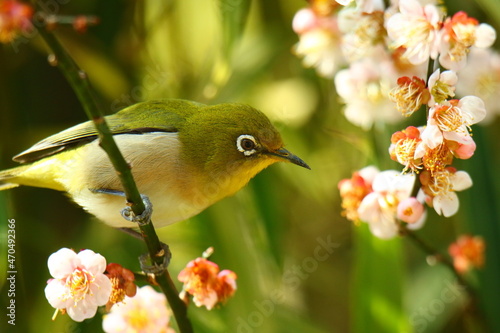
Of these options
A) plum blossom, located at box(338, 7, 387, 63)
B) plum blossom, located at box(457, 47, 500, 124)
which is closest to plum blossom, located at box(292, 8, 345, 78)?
plum blossom, located at box(338, 7, 387, 63)

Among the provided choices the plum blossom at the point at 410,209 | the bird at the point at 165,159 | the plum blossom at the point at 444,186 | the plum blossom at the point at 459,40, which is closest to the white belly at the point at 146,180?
the bird at the point at 165,159

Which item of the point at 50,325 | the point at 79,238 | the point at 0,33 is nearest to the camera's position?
the point at 0,33

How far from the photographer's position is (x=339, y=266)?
3.90m

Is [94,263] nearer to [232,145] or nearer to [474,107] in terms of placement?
[232,145]

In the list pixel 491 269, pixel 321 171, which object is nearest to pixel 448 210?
pixel 491 269

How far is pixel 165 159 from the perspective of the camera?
6.89 ft

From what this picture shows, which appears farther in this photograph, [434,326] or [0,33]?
[434,326]

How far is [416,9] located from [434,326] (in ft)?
5.85

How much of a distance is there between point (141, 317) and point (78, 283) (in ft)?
1.21

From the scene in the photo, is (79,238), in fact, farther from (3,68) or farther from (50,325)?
(3,68)

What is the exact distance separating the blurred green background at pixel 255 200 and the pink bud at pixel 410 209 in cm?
58

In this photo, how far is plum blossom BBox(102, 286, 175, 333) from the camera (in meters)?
1.92

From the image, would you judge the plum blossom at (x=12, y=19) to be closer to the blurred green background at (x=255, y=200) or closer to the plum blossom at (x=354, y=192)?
the blurred green background at (x=255, y=200)

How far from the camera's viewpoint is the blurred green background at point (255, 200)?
2510mm
